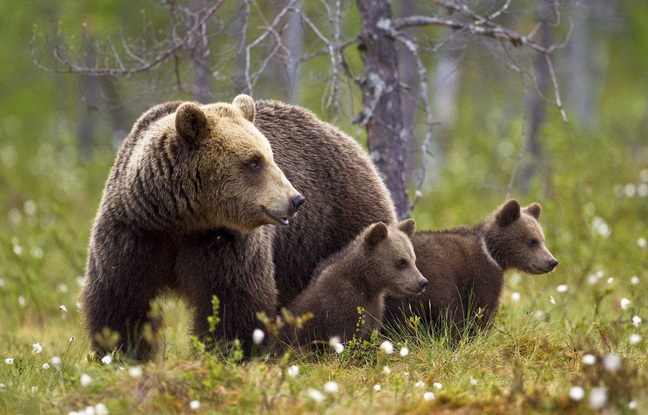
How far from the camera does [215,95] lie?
→ 24.0 ft

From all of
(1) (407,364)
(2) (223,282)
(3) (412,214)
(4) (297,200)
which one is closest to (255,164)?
(4) (297,200)

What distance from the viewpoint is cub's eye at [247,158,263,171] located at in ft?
17.7

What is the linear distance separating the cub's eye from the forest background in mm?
1190

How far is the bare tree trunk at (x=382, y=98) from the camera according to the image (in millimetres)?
7430

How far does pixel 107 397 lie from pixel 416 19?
14.2 ft

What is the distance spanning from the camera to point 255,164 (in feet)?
17.8

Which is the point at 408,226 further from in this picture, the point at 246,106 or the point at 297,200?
the point at 246,106

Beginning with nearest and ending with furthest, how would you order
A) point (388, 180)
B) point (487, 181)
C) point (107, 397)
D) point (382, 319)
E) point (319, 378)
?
point (107, 397), point (319, 378), point (382, 319), point (388, 180), point (487, 181)

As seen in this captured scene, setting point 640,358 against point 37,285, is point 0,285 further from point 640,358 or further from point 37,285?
point 640,358

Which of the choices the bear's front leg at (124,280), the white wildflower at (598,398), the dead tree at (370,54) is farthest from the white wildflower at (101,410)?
the dead tree at (370,54)

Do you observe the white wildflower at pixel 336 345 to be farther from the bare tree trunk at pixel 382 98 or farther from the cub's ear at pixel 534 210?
the bare tree trunk at pixel 382 98

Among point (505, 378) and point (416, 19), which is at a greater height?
point (416, 19)

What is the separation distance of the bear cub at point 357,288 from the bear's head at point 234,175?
2.52 ft

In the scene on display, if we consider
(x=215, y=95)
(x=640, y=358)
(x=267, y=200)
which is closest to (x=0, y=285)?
(x=215, y=95)
